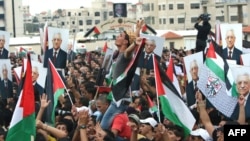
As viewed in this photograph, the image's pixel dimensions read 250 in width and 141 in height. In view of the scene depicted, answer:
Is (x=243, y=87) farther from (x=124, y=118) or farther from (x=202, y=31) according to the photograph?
(x=202, y=31)

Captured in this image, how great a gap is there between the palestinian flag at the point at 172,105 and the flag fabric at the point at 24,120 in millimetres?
1558

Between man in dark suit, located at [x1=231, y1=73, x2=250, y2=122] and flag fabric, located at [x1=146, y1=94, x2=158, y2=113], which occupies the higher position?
man in dark suit, located at [x1=231, y1=73, x2=250, y2=122]

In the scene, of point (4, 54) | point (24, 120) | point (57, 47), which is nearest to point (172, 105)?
point (24, 120)

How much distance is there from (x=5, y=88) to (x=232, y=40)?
12.9 ft

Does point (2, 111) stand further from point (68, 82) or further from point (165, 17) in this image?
point (165, 17)

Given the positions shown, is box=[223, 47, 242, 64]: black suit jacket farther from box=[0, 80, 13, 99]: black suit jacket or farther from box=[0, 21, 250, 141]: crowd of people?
box=[0, 80, 13, 99]: black suit jacket

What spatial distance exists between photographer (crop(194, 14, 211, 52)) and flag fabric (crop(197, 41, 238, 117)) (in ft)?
19.5

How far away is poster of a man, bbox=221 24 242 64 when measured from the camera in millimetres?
12727

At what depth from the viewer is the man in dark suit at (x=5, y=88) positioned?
13.2 m

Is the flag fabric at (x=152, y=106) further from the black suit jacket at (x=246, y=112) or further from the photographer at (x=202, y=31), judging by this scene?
the photographer at (x=202, y=31)

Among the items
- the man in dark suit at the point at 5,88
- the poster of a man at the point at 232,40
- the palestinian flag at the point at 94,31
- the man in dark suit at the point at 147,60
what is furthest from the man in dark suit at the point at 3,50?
the palestinian flag at the point at 94,31

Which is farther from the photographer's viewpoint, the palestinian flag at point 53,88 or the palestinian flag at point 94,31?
the palestinian flag at point 94,31

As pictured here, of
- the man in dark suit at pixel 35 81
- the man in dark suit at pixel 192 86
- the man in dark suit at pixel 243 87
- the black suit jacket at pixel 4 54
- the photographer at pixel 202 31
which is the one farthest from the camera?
the photographer at pixel 202 31

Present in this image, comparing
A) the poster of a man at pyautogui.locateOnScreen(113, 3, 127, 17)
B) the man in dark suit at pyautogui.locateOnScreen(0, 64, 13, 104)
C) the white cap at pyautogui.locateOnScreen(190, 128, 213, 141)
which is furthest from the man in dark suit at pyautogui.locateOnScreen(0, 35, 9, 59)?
the poster of a man at pyautogui.locateOnScreen(113, 3, 127, 17)
